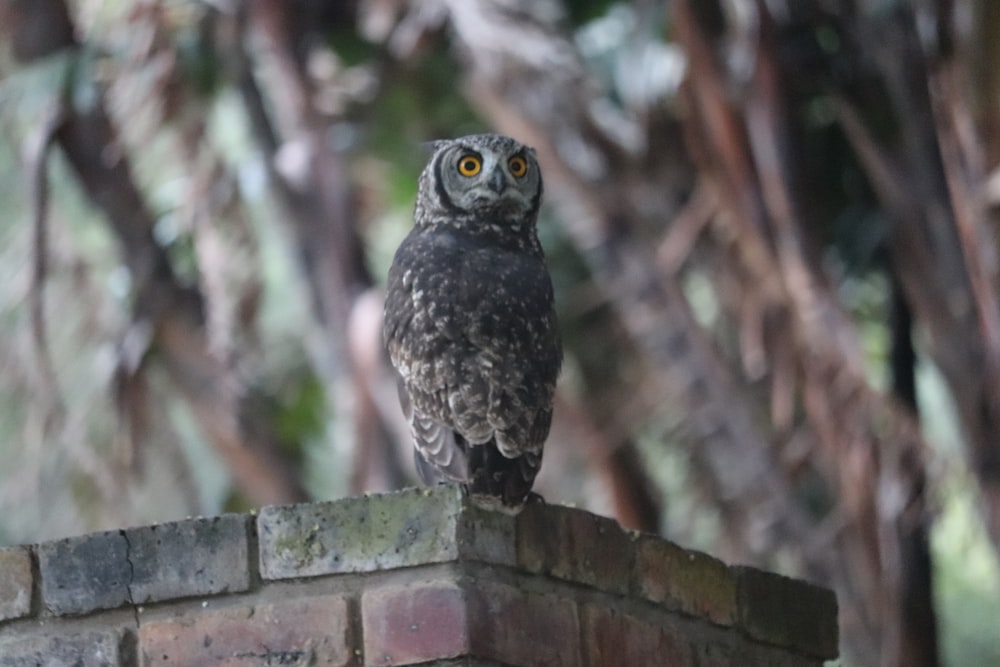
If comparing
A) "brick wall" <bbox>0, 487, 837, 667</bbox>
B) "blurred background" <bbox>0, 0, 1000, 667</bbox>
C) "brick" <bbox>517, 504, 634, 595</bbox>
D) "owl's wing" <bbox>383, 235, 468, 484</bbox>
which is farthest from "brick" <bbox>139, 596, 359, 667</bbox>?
"blurred background" <bbox>0, 0, 1000, 667</bbox>

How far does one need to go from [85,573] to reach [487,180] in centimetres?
96

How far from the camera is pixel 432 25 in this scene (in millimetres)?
5504

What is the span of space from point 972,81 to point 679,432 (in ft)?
7.18

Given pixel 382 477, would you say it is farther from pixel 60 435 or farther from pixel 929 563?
pixel 929 563

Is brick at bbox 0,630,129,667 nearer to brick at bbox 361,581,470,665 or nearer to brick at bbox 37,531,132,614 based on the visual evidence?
brick at bbox 37,531,132,614

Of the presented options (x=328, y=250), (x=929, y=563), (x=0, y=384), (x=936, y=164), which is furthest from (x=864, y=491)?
(x=0, y=384)

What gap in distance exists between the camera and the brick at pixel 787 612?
8.59 feet

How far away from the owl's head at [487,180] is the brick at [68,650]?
3.20ft

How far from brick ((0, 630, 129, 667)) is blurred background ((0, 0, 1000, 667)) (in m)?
2.81

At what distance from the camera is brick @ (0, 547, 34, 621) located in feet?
7.13

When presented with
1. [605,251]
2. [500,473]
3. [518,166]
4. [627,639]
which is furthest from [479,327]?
[605,251]

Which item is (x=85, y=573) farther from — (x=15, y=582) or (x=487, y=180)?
(x=487, y=180)

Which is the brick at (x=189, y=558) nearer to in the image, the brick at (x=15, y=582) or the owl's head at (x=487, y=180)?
the brick at (x=15, y=582)

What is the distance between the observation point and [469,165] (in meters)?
2.85
